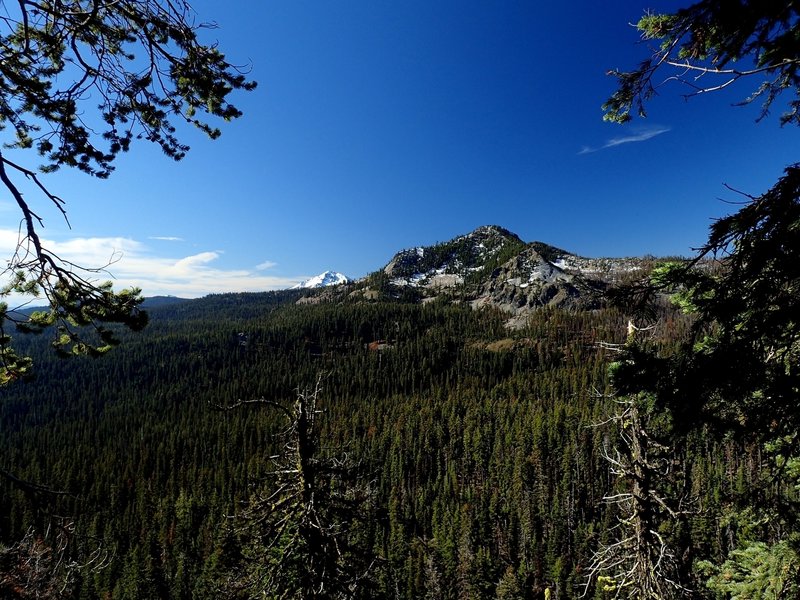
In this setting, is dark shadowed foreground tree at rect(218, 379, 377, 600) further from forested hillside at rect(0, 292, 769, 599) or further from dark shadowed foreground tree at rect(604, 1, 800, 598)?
dark shadowed foreground tree at rect(604, 1, 800, 598)

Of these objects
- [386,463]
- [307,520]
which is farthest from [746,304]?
[386,463]

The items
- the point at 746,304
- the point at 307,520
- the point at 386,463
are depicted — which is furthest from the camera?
the point at 386,463

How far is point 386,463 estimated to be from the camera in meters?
73.1

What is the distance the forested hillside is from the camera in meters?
34.8

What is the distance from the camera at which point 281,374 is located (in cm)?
13325

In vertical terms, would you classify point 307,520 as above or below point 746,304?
below

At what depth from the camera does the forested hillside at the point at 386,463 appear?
34.8m

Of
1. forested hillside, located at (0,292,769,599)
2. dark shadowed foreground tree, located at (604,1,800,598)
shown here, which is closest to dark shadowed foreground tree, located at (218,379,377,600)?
forested hillside, located at (0,292,769,599)

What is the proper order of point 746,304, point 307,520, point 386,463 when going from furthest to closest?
point 386,463
point 307,520
point 746,304

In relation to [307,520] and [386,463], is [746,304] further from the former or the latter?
[386,463]

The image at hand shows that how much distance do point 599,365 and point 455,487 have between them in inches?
2450

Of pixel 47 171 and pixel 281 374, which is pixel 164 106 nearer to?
pixel 47 171

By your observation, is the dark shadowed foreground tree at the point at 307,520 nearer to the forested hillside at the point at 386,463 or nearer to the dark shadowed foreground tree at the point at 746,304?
the forested hillside at the point at 386,463

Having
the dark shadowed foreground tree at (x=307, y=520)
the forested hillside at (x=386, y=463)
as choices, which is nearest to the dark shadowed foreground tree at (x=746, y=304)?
the forested hillside at (x=386, y=463)
